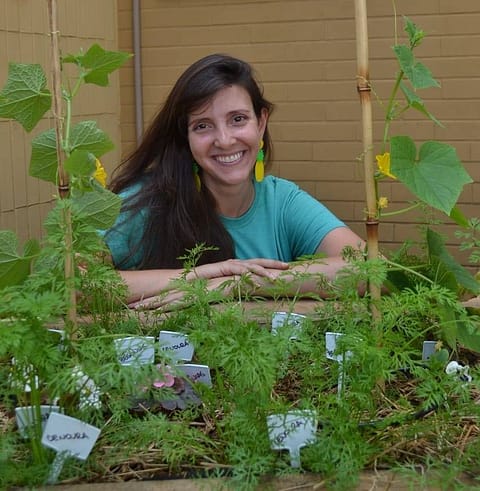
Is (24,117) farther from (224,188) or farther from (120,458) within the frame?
(224,188)

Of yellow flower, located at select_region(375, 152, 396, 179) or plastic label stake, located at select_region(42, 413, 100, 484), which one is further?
yellow flower, located at select_region(375, 152, 396, 179)

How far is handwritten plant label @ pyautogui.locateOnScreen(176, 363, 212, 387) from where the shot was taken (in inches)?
57.8

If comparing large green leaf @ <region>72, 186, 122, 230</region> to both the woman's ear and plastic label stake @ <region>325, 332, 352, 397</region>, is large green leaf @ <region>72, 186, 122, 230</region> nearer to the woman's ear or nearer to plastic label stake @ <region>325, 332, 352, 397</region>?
plastic label stake @ <region>325, 332, 352, 397</region>

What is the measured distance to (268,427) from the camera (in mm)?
1293

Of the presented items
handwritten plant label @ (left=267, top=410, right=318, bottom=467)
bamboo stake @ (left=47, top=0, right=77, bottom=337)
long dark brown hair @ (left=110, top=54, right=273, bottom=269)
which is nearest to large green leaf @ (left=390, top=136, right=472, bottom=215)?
handwritten plant label @ (left=267, top=410, right=318, bottom=467)

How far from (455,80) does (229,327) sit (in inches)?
111

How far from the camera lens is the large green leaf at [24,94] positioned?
1452mm

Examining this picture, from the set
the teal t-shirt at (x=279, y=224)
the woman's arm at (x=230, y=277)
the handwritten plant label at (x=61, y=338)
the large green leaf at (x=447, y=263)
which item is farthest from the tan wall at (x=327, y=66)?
the handwritten plant label at (x=61, y=338)

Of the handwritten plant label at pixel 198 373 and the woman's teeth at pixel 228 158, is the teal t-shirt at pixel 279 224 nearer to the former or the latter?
the woman's teeth at pixel 228 158

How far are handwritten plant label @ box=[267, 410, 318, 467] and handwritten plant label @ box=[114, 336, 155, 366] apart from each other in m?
0.18

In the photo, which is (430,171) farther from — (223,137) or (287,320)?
(223,137)

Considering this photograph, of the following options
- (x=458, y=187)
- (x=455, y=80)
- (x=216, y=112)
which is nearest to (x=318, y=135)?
(x=455, y=80)

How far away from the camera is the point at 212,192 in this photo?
2.62m

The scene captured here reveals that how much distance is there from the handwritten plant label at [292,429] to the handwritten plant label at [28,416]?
30 cm
